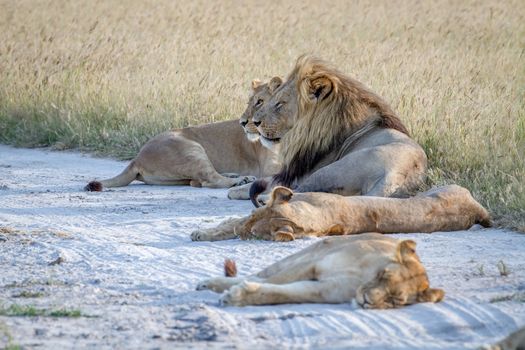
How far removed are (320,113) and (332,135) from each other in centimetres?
18

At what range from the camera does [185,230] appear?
6.53 metres

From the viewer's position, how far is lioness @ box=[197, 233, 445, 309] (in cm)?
426

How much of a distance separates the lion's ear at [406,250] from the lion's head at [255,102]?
179 inches

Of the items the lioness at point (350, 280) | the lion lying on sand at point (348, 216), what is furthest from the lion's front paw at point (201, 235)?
the lioness at point (350, 280)

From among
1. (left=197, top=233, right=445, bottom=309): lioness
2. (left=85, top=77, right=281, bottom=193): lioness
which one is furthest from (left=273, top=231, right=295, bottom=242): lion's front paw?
(left=85, top=77, right=281, bottom=193): lioness

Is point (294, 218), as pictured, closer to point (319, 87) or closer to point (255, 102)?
point (319, 87)

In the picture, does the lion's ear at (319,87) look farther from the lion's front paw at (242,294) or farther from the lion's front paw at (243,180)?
the lion's front paw at (242,294)

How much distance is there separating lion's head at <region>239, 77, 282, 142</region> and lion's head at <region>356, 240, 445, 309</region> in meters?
4.56

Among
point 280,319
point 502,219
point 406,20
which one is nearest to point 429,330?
point 280,319

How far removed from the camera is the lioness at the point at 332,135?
683 centimetres

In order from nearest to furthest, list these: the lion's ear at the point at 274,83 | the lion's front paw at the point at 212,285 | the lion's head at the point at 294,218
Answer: the lion's front paw at the point at 212,285
the lion's head at the point at 294,218
the lion's ear at the point at 274,83

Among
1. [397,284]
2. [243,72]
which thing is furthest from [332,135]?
[243,72]

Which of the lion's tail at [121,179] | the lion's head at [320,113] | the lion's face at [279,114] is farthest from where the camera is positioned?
the lion's tail at [121,179]

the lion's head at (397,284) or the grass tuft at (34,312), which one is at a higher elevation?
the lion's head at (397,284)
